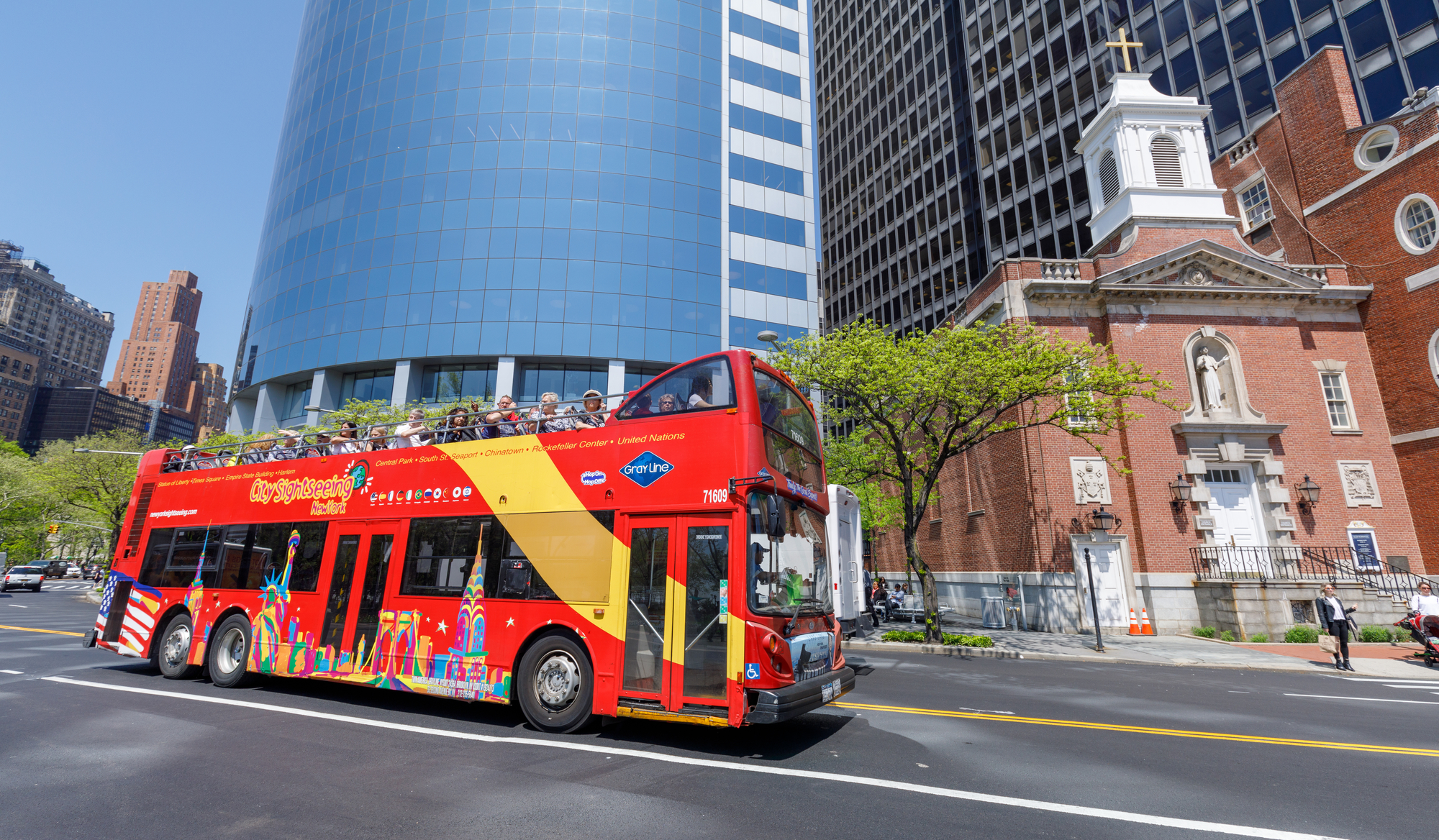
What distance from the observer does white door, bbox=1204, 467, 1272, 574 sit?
825 inches

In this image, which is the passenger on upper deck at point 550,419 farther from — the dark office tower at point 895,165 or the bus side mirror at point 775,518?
the dark office tower at point 895,165

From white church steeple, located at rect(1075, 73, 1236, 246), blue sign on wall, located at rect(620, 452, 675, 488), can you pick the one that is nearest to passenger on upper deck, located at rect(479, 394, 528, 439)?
blue sign on wall, located at rect(620, 452, 675, 488)

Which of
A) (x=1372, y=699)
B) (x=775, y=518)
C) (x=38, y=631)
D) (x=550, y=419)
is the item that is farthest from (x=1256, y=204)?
(x=38, y=631)

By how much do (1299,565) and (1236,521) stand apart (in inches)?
81.1

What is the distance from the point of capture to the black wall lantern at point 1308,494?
842 inches

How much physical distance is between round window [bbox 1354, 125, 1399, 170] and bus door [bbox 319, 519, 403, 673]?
114 feet

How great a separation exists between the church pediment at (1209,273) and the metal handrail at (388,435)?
71.6ft

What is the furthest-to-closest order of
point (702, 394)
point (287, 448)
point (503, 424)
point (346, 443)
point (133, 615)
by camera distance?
1. point (133, 615)
2. point (287, 448)
3. point (346, 443)
4. point (503, 424)
5. point (702, 394)

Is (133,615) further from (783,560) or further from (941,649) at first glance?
(941,649)

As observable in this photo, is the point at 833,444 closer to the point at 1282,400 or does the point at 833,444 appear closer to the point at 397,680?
the point at 1282,400

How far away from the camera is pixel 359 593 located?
930 centimetres

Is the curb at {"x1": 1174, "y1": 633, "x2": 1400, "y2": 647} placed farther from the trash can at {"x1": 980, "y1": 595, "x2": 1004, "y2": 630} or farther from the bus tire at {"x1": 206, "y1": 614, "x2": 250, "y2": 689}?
the bus tire at {"x1": 206, "y1": 614, "x2": 250, "y2": 689}

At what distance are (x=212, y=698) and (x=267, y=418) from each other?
3615 centimetres

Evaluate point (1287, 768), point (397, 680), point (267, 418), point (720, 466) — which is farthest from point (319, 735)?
point (267, 418)
